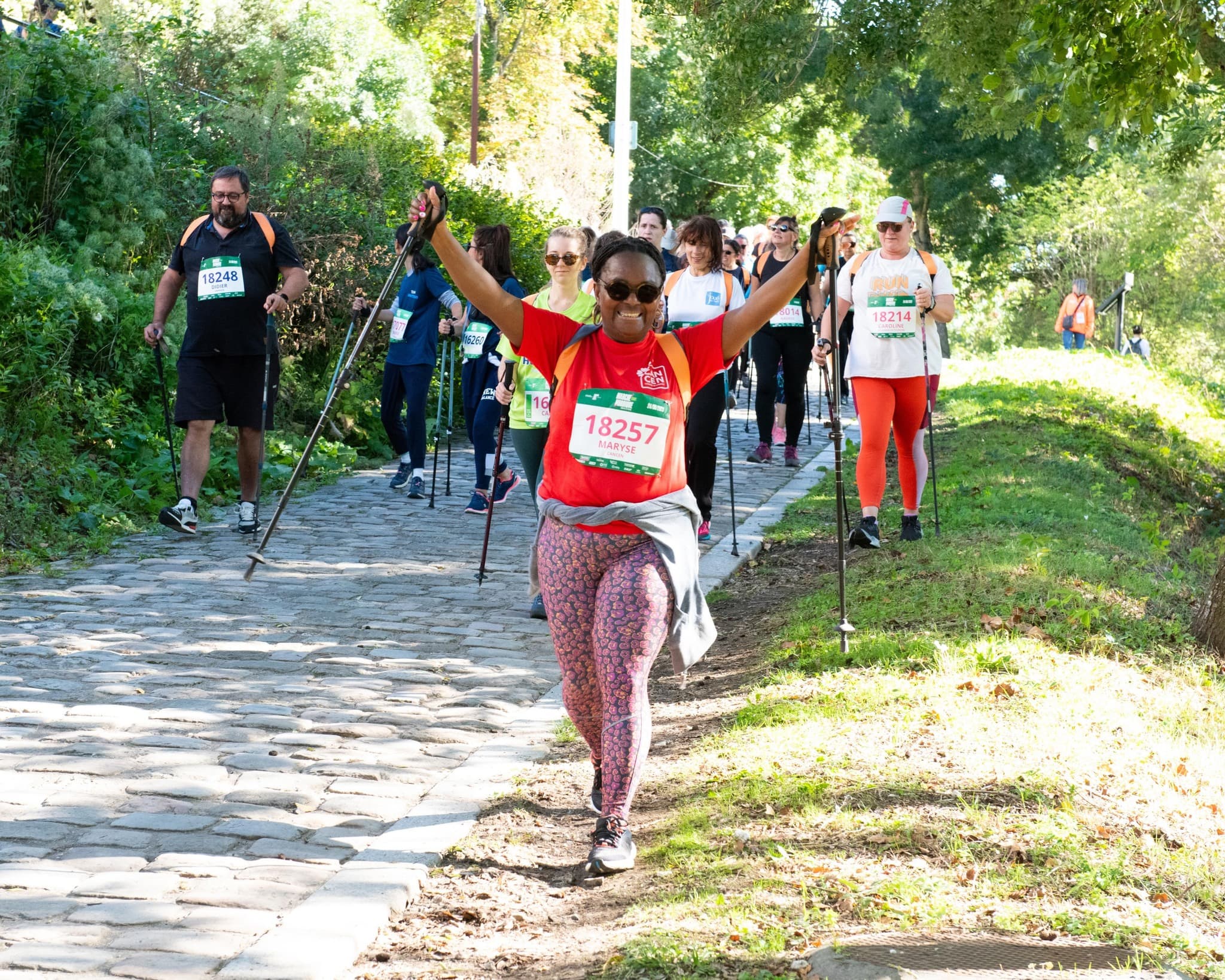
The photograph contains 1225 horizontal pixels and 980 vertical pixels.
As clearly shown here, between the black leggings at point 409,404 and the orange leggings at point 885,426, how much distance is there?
429 centimetres

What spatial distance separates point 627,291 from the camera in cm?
473

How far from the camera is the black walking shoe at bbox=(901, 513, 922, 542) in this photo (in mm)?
9789

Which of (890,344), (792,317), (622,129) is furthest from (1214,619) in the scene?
(622,129)

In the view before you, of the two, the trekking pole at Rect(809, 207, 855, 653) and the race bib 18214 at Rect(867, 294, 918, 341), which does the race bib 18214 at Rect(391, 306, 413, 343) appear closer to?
the race bib 18214 at Rect(867, 294, 918, 341)

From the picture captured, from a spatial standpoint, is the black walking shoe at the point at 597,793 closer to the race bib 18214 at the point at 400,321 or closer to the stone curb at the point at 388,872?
the stone curb at the point at 388,872

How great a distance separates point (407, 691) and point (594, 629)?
238cm

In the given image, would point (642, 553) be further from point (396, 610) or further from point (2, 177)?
point (2, 177)

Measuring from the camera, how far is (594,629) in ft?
15.3

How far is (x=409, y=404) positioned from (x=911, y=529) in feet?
15.7

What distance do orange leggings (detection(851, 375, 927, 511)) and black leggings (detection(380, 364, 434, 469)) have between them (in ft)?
14.1

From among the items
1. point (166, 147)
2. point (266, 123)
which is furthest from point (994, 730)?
point (266, 123)

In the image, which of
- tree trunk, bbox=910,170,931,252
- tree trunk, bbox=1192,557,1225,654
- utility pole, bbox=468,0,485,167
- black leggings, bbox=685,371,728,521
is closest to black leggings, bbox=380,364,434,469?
black leggings, bbox=685,371,728,521

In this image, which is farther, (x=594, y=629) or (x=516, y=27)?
(x=516, y=27)

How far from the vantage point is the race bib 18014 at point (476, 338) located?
1159 centimetres
